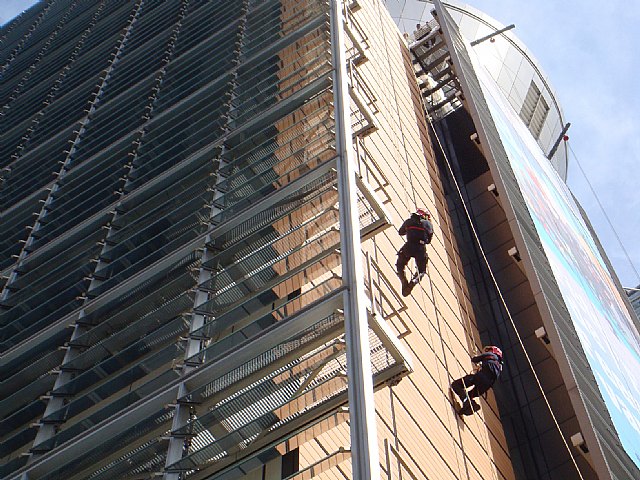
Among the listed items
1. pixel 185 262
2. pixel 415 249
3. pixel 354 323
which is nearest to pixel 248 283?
pixel 185 262

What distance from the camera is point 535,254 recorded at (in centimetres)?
1783

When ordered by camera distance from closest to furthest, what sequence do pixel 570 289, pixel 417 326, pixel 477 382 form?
1. pixel 417 326
2. pixel 477 382
3. pixel 570 289

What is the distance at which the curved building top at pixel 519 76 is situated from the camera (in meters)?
40.5

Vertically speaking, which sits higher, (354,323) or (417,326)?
(354,323)

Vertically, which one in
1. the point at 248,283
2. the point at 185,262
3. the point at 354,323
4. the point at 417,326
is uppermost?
the point at 185,262

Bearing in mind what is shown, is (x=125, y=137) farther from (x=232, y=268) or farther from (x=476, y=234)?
(x=476, y=234)

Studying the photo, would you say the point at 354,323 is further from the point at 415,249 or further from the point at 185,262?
the point at 415,249

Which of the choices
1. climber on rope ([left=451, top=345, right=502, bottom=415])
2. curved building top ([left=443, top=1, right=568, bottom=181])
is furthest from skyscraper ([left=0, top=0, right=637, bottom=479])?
curved building top ([left=443, top=1, right=568, bottom=181])

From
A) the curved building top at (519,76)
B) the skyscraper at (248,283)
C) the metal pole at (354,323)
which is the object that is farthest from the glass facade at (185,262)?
the curved building top at (519,76)

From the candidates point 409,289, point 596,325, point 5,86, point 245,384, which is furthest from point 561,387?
point 5,86

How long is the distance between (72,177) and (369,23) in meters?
9.74

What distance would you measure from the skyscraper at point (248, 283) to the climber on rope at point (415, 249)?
0.35 metres

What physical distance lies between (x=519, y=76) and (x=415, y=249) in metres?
30.1

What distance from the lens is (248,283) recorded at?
992 cm
